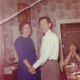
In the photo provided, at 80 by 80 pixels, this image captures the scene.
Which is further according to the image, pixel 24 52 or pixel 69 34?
pixel 69 34

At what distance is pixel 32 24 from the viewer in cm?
160

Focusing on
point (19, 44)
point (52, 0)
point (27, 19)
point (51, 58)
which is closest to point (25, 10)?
point (27, 19)

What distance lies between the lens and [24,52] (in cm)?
134

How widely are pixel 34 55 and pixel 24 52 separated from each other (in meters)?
0.09

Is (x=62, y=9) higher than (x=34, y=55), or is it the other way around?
(x=62, y=9)

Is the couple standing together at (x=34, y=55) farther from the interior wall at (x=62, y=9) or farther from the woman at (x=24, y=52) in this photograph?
the interior wall at (x=62, y=9)

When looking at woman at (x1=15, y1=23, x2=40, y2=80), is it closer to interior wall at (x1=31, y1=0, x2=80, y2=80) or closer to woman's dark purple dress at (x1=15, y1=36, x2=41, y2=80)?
woman's dark purple dress at (x1=15, y1=36, x2=41, y2=80)

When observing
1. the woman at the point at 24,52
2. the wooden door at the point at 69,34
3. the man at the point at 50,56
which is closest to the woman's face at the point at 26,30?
the woman at the point at 24,52

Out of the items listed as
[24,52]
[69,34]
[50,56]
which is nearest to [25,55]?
[24,52]

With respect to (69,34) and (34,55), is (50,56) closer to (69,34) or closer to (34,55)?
(34,55)

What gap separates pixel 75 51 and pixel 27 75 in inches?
18.6

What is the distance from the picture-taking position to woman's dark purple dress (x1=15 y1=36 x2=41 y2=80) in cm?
134

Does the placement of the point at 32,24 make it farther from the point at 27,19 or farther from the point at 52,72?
the point at 52,72

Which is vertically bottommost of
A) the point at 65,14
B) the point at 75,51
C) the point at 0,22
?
the point at 75,51
